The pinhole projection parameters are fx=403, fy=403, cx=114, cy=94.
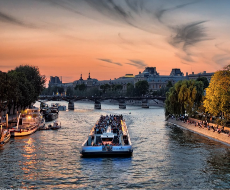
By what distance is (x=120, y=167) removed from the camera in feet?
139

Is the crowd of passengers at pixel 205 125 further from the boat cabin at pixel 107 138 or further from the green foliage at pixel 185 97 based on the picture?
the boat cabin at pixel 107 138

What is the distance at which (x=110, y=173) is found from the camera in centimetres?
3997

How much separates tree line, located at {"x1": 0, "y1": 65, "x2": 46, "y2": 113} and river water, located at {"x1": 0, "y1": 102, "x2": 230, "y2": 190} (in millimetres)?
20323

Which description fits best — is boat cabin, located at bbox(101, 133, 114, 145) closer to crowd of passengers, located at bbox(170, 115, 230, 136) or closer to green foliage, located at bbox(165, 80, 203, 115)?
crowd of passengers, located at bbox(170, 115, 230, 136)

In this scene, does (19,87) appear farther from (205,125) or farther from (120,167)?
(120,167)

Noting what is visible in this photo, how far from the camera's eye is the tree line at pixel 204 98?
64.0 metres

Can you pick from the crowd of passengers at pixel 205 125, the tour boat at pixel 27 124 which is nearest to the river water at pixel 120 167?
the crowd of passengers at pixel 205 125

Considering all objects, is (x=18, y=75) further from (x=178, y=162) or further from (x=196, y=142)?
(x=178, y=162)

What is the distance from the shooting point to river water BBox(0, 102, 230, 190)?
119 feet

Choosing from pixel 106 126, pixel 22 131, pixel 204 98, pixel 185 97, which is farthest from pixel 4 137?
pixel 185 97

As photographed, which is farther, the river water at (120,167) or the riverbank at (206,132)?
the riverbank at (206,132)

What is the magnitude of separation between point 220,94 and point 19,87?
54996 millimetres

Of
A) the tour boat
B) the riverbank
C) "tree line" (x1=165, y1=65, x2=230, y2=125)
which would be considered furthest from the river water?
"tree line" (x1=165, y1=65, x2=230, y2=125)

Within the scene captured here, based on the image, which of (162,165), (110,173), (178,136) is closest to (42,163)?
(110,173)
